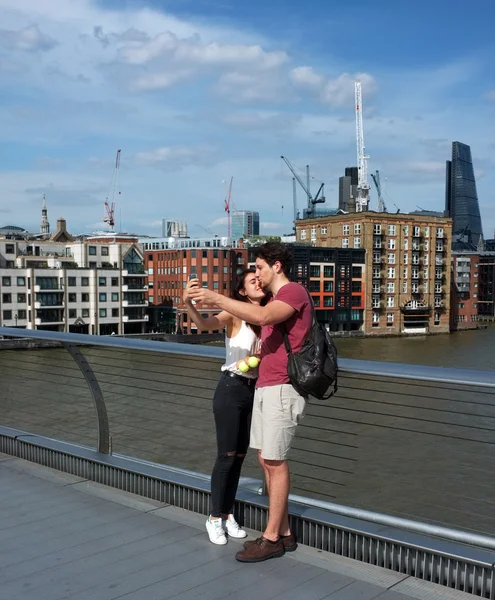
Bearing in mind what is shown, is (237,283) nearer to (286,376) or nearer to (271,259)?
(271,259)

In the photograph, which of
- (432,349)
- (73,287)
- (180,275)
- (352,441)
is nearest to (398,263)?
(432,349)

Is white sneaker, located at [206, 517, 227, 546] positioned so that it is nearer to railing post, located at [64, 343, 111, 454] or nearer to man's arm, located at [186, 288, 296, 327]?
man's arm, located at [186, 288, 296, 327]

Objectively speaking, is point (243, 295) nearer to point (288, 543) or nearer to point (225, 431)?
point (225, 431)

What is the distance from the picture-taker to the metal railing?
9.93 ft

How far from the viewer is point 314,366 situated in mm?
2871

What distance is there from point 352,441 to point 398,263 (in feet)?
207

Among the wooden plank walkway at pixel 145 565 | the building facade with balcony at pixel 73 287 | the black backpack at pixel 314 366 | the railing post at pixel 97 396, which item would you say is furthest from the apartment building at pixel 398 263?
the black backpack at pixel 314 366

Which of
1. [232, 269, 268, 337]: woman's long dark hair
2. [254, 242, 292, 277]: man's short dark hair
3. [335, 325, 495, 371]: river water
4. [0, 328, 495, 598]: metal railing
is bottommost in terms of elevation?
[335, 325, 495, 371]: river water

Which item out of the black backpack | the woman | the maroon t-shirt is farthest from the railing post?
the black backpack

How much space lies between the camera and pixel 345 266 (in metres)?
78.6

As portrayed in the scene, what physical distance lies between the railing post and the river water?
4097 cm

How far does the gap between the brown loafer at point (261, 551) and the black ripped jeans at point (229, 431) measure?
28 centimetres

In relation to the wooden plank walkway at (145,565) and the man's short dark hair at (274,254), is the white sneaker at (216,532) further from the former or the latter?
the man's short dark hair at (274,254)

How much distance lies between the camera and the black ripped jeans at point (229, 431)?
323cm
